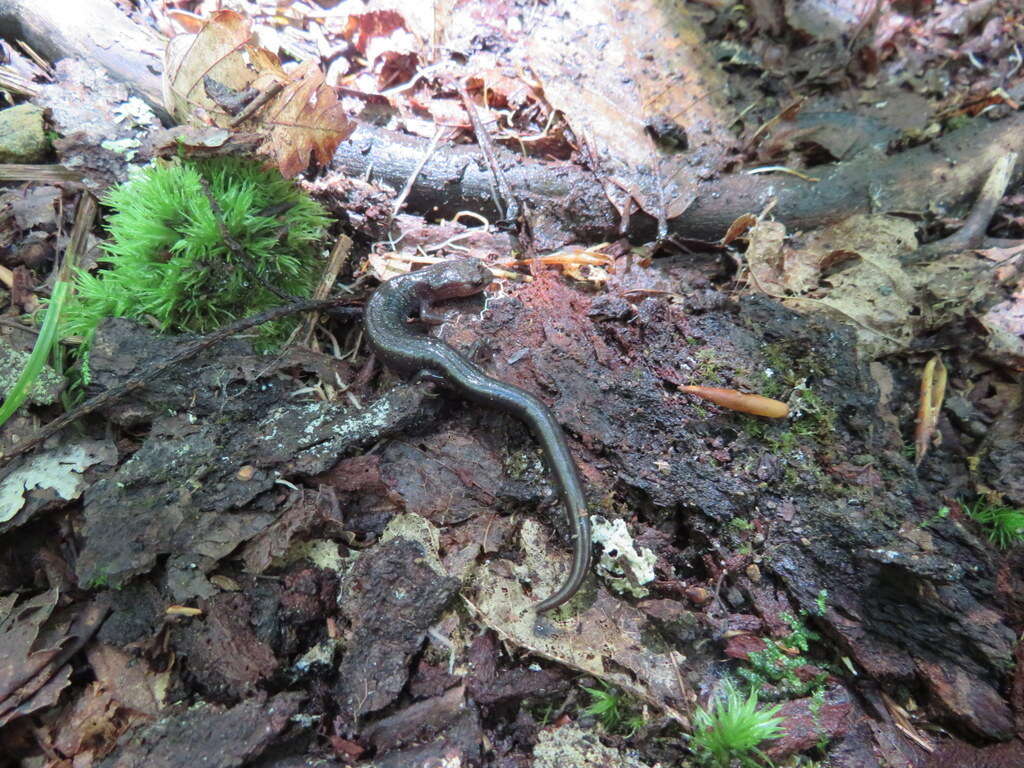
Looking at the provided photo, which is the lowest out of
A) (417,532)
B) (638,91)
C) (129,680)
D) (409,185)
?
(129,680)

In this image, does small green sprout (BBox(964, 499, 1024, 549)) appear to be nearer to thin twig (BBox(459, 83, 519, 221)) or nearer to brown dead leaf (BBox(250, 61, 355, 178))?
thin twig (BBox(459, 83, 519, 221))

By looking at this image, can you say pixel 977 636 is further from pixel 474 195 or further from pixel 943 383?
pixel 474 195

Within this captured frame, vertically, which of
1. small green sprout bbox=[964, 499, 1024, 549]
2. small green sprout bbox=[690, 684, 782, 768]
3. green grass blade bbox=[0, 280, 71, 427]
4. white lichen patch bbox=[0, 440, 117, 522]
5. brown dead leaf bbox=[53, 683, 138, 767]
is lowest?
Answer: brown dead leaf bbox=[53, 683, 138, 767]

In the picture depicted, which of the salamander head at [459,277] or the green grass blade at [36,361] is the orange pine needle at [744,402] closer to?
the salamander head at [459,277]

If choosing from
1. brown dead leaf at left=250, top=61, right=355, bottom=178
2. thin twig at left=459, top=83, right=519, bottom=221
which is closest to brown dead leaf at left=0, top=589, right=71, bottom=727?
brown dead leaf at left=250, top=61, right=355, bottom=178

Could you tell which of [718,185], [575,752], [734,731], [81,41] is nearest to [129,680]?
[575,752]

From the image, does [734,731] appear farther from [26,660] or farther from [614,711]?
[26,660]

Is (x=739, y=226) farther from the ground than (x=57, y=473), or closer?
farther from the ground

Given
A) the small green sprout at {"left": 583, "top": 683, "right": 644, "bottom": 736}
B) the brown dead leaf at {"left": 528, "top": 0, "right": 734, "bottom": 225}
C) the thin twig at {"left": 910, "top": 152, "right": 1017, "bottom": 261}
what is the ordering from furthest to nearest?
Result: the brown dead leaf at {"left": 528, "top": 0, "right": 734, "bottom": 225}
the thin twig at {"left": 910, "top": 152, "right": 1017, "bottom": 261}
the small green sprout at {"left": 583, "top": 683, "right": 644, "bottom": 736}

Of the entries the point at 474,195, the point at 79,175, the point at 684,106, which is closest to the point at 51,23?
the point at 79,175
